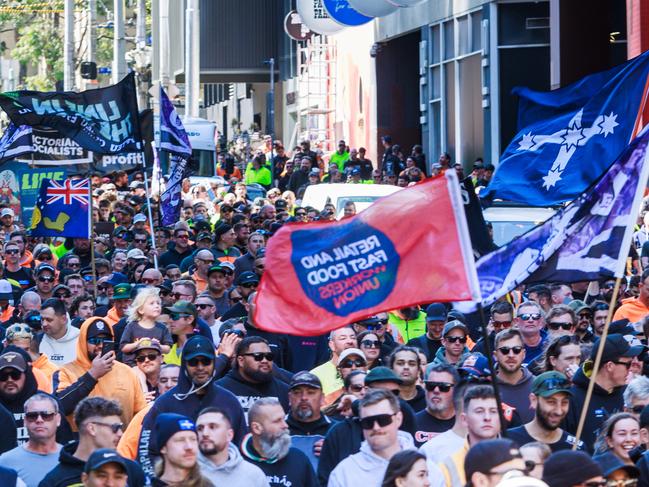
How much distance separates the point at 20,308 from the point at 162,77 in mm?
30267

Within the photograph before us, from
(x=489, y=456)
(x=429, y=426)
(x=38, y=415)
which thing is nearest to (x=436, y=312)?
(x=429, y=426)

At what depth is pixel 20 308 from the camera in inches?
681

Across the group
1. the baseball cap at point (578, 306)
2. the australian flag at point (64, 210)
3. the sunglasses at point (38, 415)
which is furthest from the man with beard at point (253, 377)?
the australian flag at point (64, 210)

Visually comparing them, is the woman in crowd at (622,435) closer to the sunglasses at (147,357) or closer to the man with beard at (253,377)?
the man with beard at (253,377)

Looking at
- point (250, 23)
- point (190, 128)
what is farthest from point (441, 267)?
point (250, 23)

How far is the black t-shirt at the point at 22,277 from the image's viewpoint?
20109mm

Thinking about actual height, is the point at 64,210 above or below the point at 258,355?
above

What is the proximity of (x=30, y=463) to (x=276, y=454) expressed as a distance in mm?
1530

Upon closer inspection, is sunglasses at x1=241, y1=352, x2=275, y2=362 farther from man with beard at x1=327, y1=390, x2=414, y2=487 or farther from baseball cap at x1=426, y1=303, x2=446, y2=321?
baseball cap at x1=426, y1=303, x2=446, y2=321

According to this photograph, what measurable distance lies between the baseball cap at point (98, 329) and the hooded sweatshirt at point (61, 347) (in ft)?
3.59

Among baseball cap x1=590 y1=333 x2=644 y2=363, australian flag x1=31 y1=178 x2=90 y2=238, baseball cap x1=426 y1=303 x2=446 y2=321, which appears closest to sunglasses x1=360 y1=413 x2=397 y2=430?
baseball cap x1=590 y1=333 x2=644 y2=363

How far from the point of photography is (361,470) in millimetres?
9891

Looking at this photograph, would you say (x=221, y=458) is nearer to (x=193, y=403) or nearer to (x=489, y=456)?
(x=193, y=403)

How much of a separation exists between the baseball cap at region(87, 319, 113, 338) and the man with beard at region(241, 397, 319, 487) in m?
3.78
